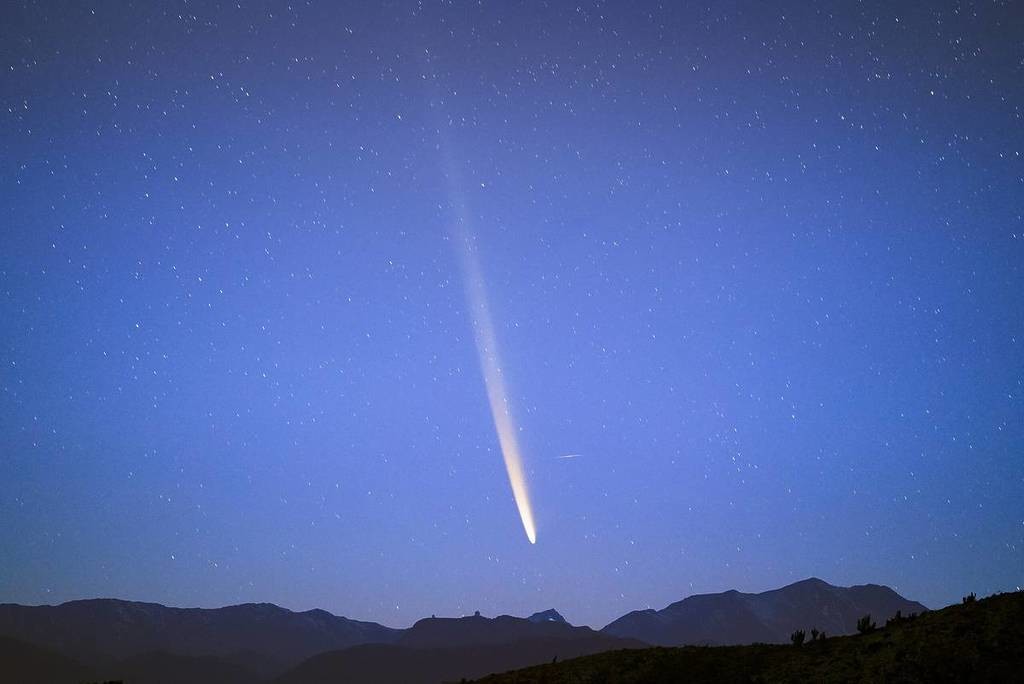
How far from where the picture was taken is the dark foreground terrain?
74.2 feet

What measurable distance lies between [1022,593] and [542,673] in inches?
709

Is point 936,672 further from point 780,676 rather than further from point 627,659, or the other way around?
point 627,659

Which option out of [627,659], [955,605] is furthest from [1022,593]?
[627,659]

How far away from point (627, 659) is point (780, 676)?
24.0ft

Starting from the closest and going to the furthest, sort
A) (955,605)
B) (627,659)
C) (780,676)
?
(780,676), (955,605), (627,659)

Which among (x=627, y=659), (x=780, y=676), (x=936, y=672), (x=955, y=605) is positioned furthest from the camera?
(x=627, y=659)

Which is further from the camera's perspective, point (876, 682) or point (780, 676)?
point (780, 676)

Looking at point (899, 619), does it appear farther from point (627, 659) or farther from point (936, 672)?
point (627, 659)

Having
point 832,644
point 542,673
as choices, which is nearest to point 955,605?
point 832,644

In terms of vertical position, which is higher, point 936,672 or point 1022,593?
point 1022,593

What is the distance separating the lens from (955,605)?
2734 cm

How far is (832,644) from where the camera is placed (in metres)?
27.8

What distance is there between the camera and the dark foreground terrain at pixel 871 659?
22625 mm

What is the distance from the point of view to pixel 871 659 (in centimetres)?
2492
